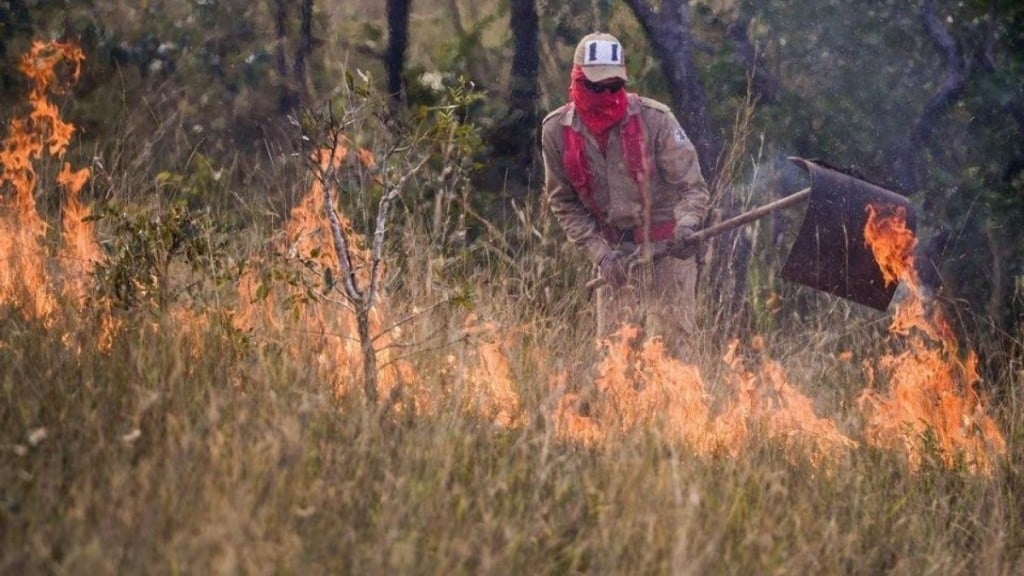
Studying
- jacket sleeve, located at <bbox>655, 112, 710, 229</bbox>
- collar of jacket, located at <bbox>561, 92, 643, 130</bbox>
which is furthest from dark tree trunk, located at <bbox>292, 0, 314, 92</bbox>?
jacket sleeve, located at <bbox>655, 112, 710, 229</bbox>

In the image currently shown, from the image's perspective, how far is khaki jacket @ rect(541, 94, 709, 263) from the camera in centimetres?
652

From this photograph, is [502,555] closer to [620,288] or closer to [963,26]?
[620,288]

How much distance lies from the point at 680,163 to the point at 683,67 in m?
2.12

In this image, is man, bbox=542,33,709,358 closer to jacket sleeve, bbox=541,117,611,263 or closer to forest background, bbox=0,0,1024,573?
jacket sleeve, bbox=541,117,611,263

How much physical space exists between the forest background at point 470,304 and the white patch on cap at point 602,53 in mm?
707

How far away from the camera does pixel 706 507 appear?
450 cm

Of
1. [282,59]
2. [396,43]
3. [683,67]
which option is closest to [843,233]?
[683,67]

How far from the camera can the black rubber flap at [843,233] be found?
575 cm

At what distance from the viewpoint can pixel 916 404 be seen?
6199mm

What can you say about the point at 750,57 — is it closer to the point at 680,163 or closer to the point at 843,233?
the point at 680,163

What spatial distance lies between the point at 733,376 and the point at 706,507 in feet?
6.52

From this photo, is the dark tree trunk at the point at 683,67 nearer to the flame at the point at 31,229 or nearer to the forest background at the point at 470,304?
the forest background at the point at 470,304

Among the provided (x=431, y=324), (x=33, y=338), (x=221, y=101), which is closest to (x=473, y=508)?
(x=33, y=338)

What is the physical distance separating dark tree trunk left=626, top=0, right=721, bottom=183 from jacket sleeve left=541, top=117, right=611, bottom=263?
192 centimetres
